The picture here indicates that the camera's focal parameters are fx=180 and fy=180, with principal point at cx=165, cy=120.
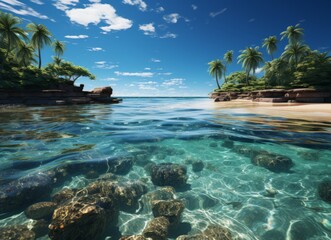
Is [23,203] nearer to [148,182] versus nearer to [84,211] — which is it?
[84,211]

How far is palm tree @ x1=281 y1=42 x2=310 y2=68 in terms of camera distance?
42.5 meters

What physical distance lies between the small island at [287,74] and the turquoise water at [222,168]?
73.1 ft

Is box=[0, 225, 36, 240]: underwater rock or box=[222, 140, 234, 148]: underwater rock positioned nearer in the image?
box=[0, 225, 36, 240]: underwater rock

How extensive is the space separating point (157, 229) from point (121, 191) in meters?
1.41

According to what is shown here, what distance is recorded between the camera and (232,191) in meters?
4.44

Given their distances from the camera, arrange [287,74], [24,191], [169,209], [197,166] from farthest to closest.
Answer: [287,74] < [197,166] < [24,191] < [169,209]

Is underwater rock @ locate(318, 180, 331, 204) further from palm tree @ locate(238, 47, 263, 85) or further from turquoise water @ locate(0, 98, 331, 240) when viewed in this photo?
palm tree @ locate(238, 47, 263, 85)

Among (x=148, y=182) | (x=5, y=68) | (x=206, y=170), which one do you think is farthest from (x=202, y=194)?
(x=5, y=68)

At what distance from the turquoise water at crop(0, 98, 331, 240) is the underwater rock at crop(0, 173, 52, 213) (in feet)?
0.77

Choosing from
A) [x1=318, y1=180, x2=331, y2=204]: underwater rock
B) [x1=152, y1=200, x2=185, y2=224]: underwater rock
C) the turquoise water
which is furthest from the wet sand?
[x1=152, y1=200, x2=185, y2=224]: underwater rock

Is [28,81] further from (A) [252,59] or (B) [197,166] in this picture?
(A) [252,59]

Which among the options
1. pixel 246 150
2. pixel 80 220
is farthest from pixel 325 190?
pixel 80 220

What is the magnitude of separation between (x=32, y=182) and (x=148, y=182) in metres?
2.82

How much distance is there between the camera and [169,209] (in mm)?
3727
